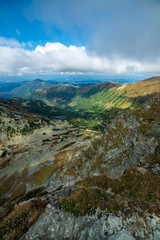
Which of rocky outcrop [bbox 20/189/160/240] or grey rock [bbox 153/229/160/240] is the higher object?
grey rock [bbox 153/229/160/240]

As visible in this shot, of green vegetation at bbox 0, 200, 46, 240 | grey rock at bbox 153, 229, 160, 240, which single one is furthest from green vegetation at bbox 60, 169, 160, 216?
green vegetation at bbox 0, 200, 46, 240

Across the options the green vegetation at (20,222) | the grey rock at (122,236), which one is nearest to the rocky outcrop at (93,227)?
the grey rock at (122,236)

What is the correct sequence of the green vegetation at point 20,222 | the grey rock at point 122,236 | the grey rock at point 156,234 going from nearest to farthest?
the grey rock at point 156,234, the grey rock at point 122,236, the green vegetation at point 20,222

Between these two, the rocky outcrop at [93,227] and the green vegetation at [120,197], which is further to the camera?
the green vegetation at [120,197]

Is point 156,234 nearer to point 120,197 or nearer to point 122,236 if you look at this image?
point 122,236

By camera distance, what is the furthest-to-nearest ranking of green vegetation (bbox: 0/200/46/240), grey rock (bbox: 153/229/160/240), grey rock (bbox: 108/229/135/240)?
green vegetation (bbox: 0/200/46/240)
grey rock (bbox: 108/229/135/240)
grey rock (bbox: 153/229/160/240)

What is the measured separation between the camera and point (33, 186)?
59531 millimetres

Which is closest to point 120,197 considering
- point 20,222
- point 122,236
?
point 122,236

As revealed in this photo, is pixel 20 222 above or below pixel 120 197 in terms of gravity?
below

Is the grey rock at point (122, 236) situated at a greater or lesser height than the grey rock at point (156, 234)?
lesser

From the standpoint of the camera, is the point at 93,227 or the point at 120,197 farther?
the point at 120,197

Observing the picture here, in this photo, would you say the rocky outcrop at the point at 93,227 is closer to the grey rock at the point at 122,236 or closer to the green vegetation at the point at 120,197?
the grey rock at the point at 122,236

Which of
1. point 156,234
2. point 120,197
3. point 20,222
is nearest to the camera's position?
point 156,234

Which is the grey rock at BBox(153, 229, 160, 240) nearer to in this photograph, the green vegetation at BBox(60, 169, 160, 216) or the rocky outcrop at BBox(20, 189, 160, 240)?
the rocky outcrop at BBox(20, 189, 160, 240)
